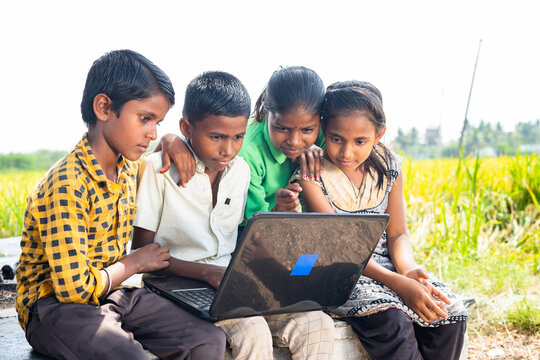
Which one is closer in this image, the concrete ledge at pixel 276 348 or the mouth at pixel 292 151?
the concrete ledge at pixel 276 348

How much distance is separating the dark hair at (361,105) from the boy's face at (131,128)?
0.84m

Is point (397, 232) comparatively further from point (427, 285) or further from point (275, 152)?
point (275, 152)

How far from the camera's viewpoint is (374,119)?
233 centimetres

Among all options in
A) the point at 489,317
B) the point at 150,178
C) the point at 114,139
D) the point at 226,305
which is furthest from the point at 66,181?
the point at 489,317

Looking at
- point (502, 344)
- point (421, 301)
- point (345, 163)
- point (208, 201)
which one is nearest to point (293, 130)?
point (345, 163)

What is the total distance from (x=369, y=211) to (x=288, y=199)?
0.51 m

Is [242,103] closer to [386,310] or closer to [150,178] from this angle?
[150,178]

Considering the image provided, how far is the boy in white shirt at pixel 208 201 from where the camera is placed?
78.0 inches

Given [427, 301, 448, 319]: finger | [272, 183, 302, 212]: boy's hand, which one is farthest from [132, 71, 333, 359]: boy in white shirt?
[427, 301, 448, 319]: finger

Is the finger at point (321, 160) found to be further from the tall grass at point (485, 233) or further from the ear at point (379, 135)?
the tall grass at point (485, 233)

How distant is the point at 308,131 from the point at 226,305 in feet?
3.21

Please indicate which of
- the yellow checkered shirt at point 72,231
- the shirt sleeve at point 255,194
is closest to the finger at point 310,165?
the shirt sleeve at point 255,194

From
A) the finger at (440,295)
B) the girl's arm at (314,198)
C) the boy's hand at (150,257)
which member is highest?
the girl's arm at (314,198)

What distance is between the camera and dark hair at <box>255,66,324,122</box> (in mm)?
2338
